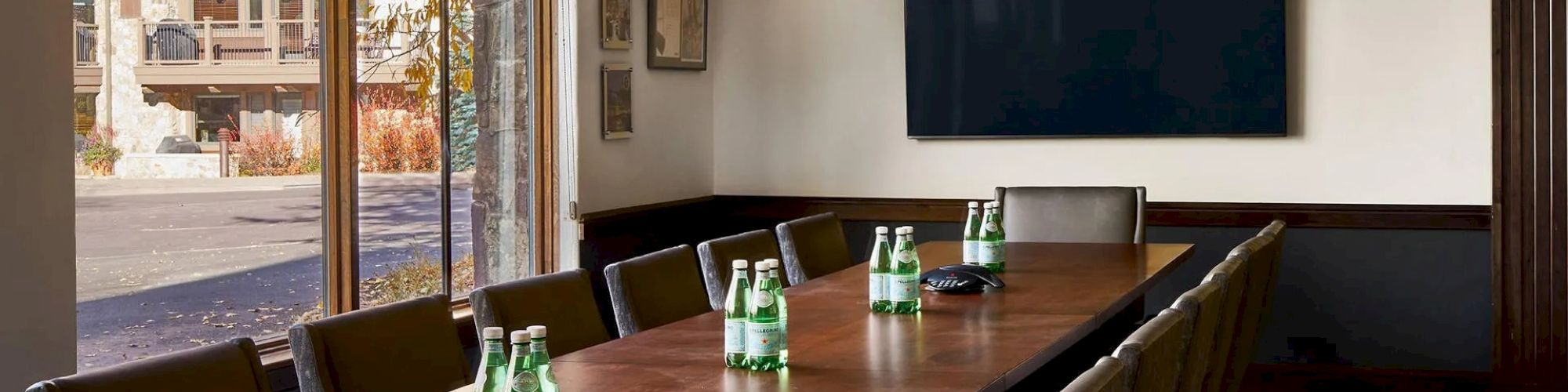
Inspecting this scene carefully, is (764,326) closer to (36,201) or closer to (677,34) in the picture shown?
(36,201)

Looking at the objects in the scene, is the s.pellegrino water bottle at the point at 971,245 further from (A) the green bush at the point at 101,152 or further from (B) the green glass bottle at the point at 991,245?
(A) the green bush at the point at 101,152

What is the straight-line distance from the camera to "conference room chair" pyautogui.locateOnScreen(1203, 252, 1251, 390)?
3.22 m

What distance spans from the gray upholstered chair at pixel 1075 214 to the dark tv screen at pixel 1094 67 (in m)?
0.76

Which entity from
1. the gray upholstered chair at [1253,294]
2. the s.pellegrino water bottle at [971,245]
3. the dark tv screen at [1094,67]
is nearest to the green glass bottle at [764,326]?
the gray upholstered chair at [1253,294]

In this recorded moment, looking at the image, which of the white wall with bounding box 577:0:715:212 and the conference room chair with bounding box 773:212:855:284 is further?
the white wall with bounding box 577:0:715:212

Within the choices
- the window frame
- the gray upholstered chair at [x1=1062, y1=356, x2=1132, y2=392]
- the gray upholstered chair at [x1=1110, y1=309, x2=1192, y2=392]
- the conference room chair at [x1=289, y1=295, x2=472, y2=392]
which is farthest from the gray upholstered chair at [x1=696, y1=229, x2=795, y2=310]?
the gray upholstered chair at [x1=1062, y1=356, x2=1132, y2=392]

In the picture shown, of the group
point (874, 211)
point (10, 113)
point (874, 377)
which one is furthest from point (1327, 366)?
point (10, 113)

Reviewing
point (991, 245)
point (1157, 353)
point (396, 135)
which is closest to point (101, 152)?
point (396, 135)

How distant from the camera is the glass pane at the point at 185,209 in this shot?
3947 mm

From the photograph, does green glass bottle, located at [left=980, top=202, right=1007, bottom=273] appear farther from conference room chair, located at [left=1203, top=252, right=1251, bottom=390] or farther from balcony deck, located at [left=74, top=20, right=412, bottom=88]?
balcony deck, located at [left=74, top=20, right=412, bottom=88]

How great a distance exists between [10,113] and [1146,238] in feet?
14.8

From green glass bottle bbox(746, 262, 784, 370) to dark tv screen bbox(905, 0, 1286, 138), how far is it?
4.02 meters

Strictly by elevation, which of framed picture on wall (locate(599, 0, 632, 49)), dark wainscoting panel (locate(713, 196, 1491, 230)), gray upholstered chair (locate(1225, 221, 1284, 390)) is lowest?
gray upholstered chair (locate(1225, 221, 1284, 390))

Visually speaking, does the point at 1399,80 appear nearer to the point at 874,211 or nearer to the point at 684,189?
the point at 874,211
